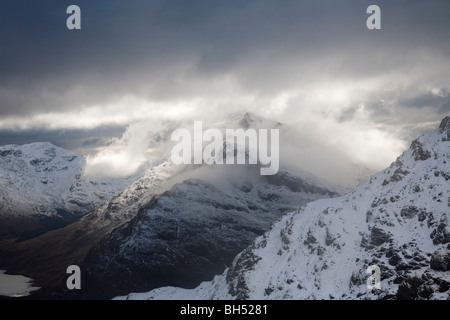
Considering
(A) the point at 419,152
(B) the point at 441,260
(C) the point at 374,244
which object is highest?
(A) the point at 419,152

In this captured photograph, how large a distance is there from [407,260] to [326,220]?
140 feet

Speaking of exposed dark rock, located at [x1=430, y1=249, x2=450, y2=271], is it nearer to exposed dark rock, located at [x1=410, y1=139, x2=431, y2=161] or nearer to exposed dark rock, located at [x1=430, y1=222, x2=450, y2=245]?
exposed dark rock, located at [x1=430, y1=222, x2=450, y2=245]

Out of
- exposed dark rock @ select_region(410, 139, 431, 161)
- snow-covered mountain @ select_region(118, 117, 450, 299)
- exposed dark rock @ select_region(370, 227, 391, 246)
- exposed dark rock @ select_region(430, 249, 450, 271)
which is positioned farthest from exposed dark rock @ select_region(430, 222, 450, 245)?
exposed dark rock @ select_region(410, 139, 431, 161)

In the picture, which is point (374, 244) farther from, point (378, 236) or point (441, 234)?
point (441, 234)

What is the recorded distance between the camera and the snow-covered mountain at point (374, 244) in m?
112

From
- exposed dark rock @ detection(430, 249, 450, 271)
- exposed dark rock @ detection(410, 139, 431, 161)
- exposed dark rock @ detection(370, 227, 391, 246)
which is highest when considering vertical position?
exposed dark rock @ detection(410, 139, 431, 161)

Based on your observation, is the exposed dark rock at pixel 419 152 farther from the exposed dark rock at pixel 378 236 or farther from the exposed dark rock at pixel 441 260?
the exposed dark rock at pixel 441 260

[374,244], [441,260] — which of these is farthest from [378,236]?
[441,260]

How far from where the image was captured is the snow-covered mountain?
11169 cm

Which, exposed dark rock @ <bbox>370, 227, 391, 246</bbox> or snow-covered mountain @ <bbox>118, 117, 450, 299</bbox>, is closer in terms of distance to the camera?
snow-covered mountain @ <bbox>118, 117, 450, 299</bbox>

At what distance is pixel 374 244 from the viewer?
129m
